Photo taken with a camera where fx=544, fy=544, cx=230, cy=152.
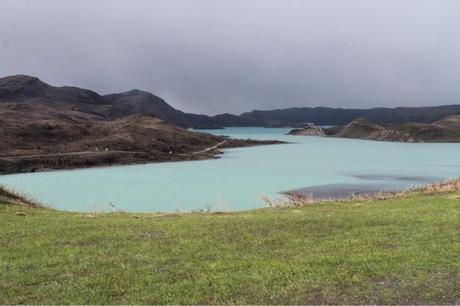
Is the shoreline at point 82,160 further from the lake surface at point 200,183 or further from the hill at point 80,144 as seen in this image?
the lake surface at point 200,183

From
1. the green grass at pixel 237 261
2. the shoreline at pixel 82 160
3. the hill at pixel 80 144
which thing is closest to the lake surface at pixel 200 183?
the shoreline at pixel 82 160

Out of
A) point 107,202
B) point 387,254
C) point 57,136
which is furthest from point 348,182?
point 57,136

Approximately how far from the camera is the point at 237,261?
12102 millimetres

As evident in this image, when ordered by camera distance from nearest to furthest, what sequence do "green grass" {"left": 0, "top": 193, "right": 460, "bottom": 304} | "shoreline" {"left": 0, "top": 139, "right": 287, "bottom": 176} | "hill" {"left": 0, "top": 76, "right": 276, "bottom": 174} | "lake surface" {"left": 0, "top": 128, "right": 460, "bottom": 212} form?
"green grass" {"left": 0, "top": 193, "right": 460, "bottom": 304}
"lake surface" {"left": 0, "top": 128, "right": 460, "bottom": 212}
"shoreline" {"left": 0, "top": 139, "right": 287, "bottom": 176}
"hill" {"left": 0, "top": 76, "right": 276, "bottom": 174}

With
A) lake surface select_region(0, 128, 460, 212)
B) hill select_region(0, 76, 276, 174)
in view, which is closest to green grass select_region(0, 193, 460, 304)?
lake surface select_region(0, 128, 460, 212)

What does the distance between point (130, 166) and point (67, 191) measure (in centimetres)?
3449

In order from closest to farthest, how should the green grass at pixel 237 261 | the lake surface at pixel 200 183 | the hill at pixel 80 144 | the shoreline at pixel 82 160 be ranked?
the green grass at pixel 237 261, the lake surface at pixel 200 183, the shoreline at pixel 82 160, the hill at pixel 80 144

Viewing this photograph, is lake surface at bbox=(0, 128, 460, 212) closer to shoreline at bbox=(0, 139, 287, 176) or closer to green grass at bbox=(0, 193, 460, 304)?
shoreline at bbox=(0, 139, 287, 176)

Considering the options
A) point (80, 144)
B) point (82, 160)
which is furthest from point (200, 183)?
point (80, 144)

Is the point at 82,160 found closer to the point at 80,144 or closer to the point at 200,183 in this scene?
the point at 80,144

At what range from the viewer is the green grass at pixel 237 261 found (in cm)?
989

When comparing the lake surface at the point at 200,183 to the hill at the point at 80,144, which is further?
the hill at the point at 80,144

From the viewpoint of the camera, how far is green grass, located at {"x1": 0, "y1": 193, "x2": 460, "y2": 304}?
9.89 metres

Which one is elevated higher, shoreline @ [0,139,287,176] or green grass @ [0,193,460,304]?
green grass @ [0,193,460,304]
